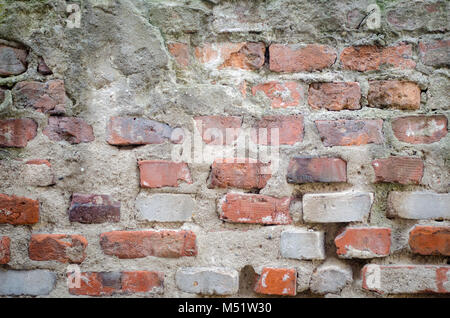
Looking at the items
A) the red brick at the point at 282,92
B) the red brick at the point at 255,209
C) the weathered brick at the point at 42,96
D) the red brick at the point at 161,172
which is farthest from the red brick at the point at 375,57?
the weathered brick at the point at 42,96

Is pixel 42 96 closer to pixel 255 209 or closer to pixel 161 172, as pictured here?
pixel 161 172

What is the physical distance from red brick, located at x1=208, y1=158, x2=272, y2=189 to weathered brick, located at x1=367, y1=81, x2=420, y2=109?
12.9 inches

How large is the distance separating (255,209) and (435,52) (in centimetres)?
59

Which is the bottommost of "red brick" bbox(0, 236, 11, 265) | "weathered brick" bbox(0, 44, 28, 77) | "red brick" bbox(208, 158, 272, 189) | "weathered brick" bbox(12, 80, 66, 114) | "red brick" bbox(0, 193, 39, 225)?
"red brick" bbox(0, 236, 11, 265)

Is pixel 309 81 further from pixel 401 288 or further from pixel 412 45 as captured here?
pixel 401 288

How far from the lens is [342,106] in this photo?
836 mm

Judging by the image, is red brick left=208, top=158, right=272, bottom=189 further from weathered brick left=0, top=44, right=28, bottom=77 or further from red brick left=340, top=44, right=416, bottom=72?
weathered brick left=0, top=44, right=28, bottom=77

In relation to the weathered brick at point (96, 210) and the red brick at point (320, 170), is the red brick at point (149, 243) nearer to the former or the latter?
the weathered brick at point (96, 210)

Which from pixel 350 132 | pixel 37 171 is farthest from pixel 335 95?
pixel 37 171

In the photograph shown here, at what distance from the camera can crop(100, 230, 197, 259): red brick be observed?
32.9 inches

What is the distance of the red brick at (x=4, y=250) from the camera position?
840 millimetres

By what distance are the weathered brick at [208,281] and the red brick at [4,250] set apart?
1.43 feet

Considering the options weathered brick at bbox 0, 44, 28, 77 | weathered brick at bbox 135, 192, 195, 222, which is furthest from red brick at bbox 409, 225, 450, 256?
weathered brick at bbox 0, 44, 28, 77

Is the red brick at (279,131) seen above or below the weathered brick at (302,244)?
above
